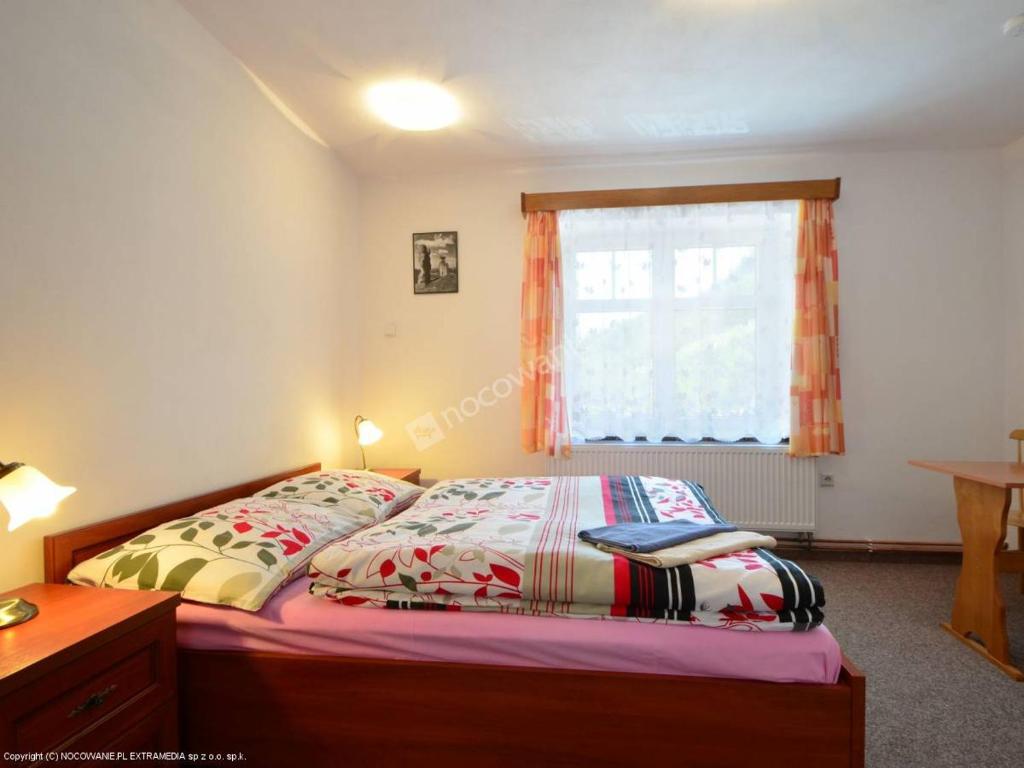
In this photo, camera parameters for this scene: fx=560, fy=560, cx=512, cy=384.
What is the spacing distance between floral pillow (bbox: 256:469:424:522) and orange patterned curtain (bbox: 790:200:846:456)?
2.42 metres

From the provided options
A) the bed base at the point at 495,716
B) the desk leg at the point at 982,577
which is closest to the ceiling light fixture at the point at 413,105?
the bed base at the point at 495,716

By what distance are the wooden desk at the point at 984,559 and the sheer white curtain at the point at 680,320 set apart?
1132 mm

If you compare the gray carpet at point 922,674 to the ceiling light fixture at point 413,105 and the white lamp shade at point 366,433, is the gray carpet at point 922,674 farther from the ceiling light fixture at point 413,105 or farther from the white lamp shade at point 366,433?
the ceiling light fixture at point 413,105

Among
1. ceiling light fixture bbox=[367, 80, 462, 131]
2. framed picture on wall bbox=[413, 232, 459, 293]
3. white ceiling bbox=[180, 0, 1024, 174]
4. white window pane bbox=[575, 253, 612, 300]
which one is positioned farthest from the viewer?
framed picture on wall bbox=[413, 232, 459, 293]

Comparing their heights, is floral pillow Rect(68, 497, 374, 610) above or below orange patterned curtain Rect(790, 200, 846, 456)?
below

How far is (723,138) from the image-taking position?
3.38 m

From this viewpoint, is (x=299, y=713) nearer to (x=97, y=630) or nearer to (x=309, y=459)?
(x=97, y=630)

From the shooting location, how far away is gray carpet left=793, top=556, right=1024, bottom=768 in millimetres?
1770

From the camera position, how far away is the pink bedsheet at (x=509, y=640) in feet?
4.59

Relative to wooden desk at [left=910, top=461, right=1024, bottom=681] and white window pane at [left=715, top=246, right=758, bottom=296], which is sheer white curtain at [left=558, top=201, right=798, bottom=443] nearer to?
white window pane at [left=715, top=246, right=758, bottom=296]

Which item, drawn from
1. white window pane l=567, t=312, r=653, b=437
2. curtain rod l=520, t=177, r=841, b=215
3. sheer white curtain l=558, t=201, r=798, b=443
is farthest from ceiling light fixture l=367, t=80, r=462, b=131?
white window pane l=567, t=312, r=653, b=437

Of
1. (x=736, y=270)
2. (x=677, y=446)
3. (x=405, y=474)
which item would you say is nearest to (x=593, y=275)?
(x=736, y=270)

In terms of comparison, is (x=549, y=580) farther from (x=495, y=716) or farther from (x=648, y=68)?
(x=648, y=68)

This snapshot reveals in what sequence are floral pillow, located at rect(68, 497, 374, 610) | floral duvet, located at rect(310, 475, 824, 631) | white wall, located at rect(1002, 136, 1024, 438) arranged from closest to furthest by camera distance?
floral duvet, located at rect(310, 475, 824, 631) < floral pillow, located at rect(68, 497, 374, 610) < white wall, located at rect(1002, 136, 1024, 438)
